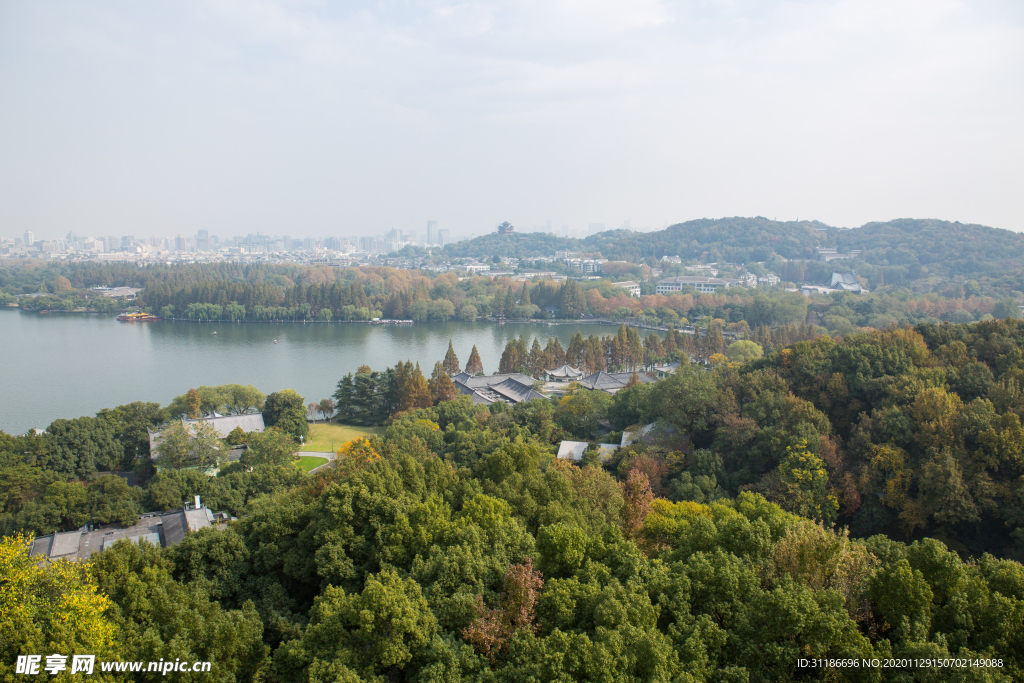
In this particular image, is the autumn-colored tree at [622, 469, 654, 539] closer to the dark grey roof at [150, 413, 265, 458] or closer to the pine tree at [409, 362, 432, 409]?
the pine tree at [409, 362, 432, 409]

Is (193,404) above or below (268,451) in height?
above

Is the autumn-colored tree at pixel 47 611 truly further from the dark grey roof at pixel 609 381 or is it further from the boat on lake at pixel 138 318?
the boat on lake at pixel 138 318

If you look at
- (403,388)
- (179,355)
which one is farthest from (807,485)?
(179,355)

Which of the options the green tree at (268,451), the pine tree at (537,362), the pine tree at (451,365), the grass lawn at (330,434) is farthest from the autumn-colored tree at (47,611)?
A: the pine tree at (537,362)

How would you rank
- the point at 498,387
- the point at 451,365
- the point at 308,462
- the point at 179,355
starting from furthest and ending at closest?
1. the point at 179,355
2. the point at 451,365
3. the point at 498,387
4. the point at 308,462

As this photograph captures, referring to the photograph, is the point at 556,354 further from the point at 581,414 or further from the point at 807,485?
the point at 807,485

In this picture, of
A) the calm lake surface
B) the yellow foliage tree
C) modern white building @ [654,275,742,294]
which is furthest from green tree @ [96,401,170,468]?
modern white building @ [654,275,742,294]

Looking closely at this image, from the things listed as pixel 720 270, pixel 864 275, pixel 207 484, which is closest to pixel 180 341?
pixel 207 484
